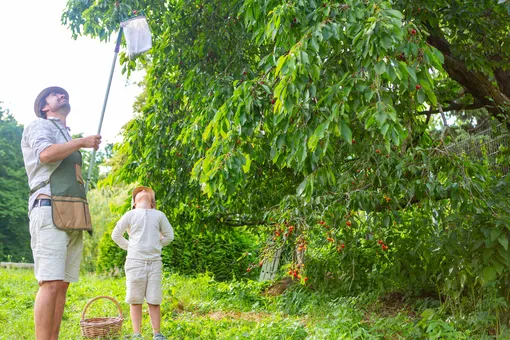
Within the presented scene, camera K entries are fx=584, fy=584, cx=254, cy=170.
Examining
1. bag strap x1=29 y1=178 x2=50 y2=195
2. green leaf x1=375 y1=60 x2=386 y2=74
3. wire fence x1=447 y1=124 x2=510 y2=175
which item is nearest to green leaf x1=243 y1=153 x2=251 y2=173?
green leaf x1=375 y1=60 x2=386 y2=74

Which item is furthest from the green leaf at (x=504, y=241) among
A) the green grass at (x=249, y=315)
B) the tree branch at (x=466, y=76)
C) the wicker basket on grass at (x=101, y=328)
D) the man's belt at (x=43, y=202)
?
the wicker basket on grass at (x=101, y=328)

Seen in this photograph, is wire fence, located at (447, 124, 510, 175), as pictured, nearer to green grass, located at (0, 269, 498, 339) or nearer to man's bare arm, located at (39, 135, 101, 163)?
green grass, located at (0, 269, 498, 339)

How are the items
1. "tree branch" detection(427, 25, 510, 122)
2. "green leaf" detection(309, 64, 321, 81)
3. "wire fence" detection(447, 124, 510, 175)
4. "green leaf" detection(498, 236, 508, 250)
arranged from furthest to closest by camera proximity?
1. "tree branch" detection(427, 25, 510, 122)
2. "wire fence" detection(447, 124, 510, 175)
3. "green leaf" detection(498, 236, 508, 250)
4. "green leaf" detection(309, 64, 321, 81)

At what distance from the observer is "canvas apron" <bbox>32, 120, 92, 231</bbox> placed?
133 inches

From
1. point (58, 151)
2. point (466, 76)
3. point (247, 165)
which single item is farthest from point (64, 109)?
point (466, 76)

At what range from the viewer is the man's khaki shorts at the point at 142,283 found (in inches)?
174

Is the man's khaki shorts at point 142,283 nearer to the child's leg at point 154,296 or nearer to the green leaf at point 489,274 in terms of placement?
the child's leg at point 154,296

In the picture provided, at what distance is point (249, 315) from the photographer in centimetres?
593

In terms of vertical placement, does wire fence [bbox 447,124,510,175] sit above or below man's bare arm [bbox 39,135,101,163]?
above

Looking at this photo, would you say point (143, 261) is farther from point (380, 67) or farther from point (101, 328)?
point (380, 67)

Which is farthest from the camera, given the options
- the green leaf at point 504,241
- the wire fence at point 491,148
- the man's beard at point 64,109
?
the wire fence at point 491,148

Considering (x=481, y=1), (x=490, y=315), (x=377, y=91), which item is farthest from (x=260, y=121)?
(x=481, y=1)

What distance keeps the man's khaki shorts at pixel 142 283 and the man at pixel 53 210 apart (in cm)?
93

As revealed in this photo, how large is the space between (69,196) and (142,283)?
4.12 ft
